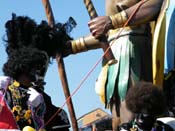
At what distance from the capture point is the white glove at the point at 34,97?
2729 mm

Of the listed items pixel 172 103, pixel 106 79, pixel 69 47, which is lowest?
pixel 172 103

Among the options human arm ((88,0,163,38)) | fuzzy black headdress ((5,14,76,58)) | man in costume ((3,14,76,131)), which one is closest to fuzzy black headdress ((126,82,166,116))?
man in costume ((3,14,76,131))

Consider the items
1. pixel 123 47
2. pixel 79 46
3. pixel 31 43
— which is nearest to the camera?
pixel 31 43

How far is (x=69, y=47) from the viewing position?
3.88m

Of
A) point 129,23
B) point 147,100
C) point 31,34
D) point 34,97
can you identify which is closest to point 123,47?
point 129,23

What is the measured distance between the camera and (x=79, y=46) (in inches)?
155

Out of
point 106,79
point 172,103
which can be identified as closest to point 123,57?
point 106,79

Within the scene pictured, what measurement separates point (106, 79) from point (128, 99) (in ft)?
3.08

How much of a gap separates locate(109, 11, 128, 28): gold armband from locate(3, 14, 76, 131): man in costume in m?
0.46

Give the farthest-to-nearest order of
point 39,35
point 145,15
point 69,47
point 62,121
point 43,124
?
point 69,47 → point 145,15 → point 39,35 → point 62,121 → point 43,124

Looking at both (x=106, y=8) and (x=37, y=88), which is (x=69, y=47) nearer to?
(x=106, y=8)

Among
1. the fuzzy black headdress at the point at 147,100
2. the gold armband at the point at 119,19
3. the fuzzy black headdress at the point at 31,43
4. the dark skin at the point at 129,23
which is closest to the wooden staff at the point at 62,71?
the fuzzy black headdress at the point at 31,43

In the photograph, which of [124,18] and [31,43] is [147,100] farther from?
[124,18]

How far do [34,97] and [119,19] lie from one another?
42.1 inches
